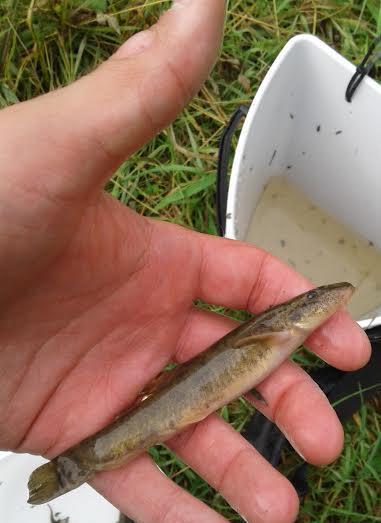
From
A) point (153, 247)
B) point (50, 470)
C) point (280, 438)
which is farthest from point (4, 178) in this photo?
point (280, 438)

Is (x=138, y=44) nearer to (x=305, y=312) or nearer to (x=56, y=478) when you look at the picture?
(x=305, y=312)

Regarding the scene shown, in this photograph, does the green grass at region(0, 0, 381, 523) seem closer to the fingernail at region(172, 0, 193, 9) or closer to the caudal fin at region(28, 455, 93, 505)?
the caudal fin at region(28, 455, 93, 505)

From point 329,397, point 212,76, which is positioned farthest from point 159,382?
point 212,76

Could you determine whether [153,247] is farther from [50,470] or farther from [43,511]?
→ [43,511]

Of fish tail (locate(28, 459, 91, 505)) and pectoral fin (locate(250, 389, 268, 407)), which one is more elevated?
pectoral fin (locate(250, 389, 268, 407))

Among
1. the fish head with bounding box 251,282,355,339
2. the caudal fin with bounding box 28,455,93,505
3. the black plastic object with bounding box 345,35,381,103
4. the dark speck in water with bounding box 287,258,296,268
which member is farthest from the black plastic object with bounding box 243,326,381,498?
the black plastic object with bounding box 345,35,381,103

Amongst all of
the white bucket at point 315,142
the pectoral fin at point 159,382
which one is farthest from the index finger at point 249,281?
the pectoral fin at point 159,382
